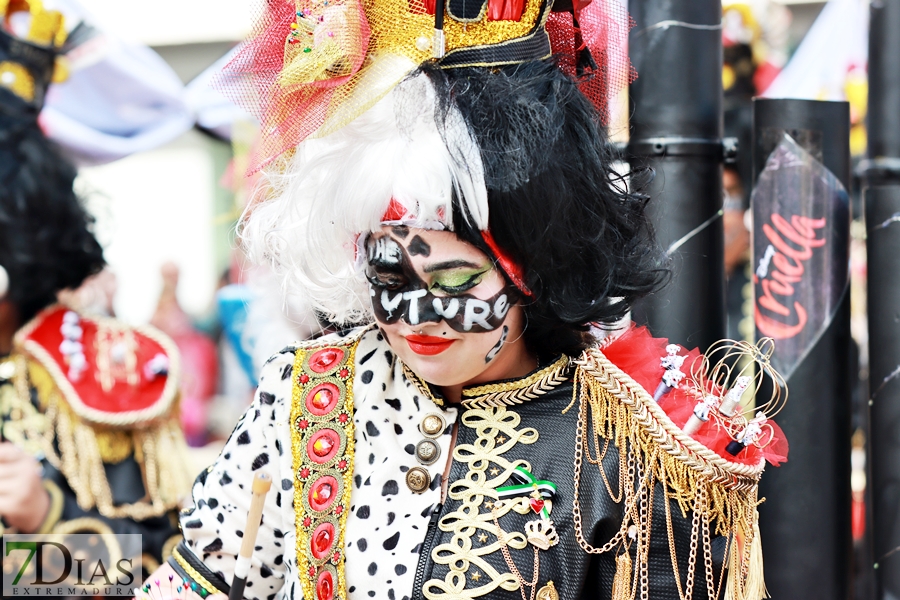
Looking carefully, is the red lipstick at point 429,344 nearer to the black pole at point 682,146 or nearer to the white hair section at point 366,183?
the white hair section at point 366,183

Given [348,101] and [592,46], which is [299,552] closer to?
[348,101]

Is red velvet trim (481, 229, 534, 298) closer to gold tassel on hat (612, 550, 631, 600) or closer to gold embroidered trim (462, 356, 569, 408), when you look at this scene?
gold embroidered trim (462, 356, 569, 408)

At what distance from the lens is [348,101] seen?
1386mm

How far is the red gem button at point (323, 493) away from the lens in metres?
1.50

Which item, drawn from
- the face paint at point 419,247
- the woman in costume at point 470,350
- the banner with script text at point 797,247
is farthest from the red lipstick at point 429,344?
the banner with script text at point 797,247

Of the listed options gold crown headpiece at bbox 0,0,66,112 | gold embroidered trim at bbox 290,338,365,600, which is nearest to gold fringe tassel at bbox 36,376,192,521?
Result: gold crown headpiece at bbox 0,0,66,112

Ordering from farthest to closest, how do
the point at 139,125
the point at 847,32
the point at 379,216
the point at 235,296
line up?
the point at 235,296
the point at 139,125
the point at 847,32
the point at 379,216

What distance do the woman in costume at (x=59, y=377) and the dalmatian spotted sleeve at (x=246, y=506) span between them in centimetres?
→ 99

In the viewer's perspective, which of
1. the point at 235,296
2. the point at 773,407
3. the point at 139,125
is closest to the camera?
the point at 773,407

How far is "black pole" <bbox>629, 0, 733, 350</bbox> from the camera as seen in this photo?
169 cm

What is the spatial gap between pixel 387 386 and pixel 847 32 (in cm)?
156

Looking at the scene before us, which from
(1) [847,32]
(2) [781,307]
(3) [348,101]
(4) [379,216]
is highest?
(1) [847,32]

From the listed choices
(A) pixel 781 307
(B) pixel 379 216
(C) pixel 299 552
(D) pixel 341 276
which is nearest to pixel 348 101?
(B) pixel 379 216

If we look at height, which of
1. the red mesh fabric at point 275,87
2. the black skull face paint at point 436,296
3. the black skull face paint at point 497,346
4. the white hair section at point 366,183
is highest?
the red mesh fabric at point 275,87
